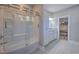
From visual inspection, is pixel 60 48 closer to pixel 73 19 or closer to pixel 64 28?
pixel 64 28

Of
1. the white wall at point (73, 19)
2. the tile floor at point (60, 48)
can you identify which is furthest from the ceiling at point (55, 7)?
the tile floor at point (60, 48)

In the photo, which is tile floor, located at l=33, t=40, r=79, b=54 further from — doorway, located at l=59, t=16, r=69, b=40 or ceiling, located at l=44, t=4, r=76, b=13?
ceiling, located at l=44, t=4, r=76, b=13

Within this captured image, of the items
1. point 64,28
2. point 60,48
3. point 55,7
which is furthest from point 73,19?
point 60,48

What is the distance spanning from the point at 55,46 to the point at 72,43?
0.24m

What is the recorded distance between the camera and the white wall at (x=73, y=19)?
156cm

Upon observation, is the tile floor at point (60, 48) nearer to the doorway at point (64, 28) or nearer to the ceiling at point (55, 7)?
the doorway at point (64, 28)

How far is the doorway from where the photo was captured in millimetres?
1637

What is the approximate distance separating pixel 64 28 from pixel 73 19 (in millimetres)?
180

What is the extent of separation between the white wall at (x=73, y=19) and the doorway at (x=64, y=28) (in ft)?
0.18

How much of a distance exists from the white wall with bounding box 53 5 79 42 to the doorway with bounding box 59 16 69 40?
6cm

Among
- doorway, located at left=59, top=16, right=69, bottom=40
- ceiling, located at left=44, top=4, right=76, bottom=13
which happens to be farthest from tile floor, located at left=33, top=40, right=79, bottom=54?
ceiling, located at left=44, top=4, right=76, bottom=13
